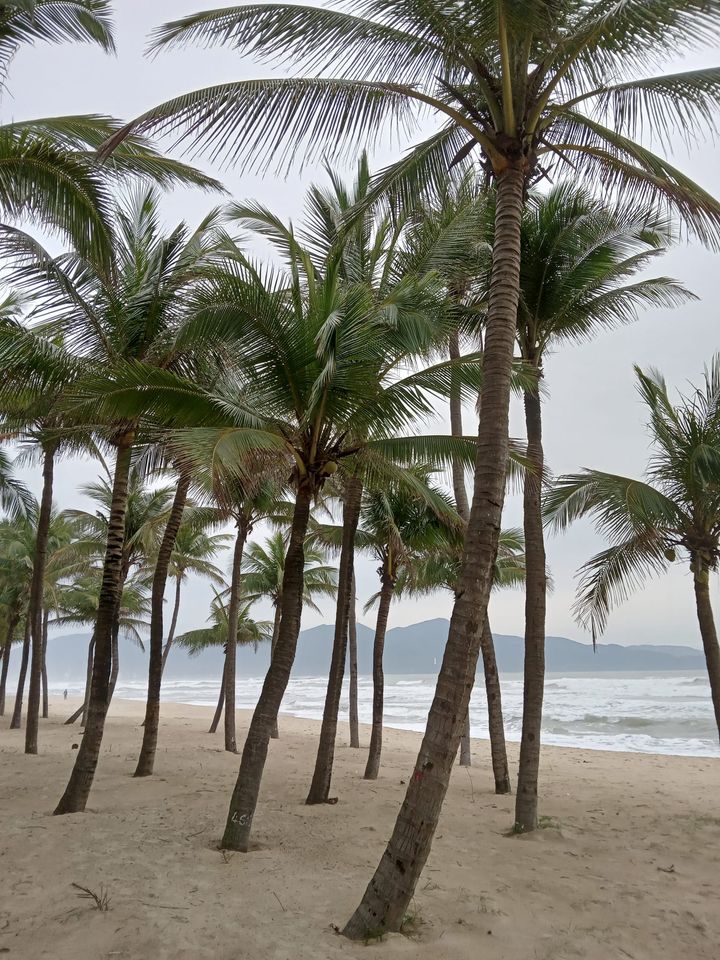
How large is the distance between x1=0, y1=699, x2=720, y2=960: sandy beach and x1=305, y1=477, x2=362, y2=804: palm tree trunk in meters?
0.38

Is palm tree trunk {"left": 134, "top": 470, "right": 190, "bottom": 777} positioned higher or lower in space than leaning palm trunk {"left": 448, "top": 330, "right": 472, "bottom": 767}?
lower

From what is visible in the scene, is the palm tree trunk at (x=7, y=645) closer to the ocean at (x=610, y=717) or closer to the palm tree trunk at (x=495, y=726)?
the ocean at (x=610, y=717)

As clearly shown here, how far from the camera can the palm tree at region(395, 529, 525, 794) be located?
37.0 ft

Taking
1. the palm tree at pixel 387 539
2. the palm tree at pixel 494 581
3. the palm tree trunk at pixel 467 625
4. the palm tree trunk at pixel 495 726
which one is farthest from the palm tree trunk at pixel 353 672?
the palm tree trunk at pixel 467 625

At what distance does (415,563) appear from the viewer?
16.2 metres

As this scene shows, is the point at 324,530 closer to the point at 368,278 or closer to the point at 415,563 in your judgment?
the point at 415,563

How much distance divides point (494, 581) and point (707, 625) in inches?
327

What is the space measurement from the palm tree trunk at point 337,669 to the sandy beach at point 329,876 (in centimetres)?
38

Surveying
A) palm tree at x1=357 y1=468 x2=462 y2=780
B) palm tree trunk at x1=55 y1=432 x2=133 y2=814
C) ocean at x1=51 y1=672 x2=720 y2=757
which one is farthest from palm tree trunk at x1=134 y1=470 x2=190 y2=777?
ocean at x1=51 y1=672 x2=720 y2=757

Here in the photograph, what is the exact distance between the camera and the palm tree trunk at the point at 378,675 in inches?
498

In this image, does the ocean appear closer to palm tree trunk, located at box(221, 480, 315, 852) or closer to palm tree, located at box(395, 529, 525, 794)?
palm tree, located at box(395, 529, 525, 794)

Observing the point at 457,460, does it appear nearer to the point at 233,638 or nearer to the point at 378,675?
the point at 378,675

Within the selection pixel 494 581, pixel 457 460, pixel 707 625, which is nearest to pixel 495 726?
pixel 707 625

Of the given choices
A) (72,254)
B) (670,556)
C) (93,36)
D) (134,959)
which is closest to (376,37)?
(93,36)
